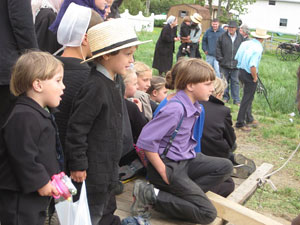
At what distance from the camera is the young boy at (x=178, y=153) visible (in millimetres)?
3312

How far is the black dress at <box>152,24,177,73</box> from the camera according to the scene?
1301cm

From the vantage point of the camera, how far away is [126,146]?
353 centimetres

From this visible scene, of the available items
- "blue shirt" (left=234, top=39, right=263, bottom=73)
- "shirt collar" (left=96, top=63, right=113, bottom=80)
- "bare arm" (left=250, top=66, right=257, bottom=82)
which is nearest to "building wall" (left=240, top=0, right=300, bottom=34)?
"blue shirt" (left=234, top=39, right=263, bottom=73)

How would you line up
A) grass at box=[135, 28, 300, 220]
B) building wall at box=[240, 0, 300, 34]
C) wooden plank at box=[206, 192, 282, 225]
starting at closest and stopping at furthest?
wooden plank at box=[206, 192, 282, 225] → grass at box=[135, 28, 300, 220] → building wall at box=[240, 0, 300, 34]

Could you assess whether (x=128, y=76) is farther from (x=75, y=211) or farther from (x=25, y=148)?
(x=25, y=148)

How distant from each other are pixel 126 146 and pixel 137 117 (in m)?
0.46

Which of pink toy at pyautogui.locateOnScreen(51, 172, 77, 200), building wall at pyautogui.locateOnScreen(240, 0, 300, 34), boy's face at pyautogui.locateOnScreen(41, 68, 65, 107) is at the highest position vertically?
boy's face at pyautogui.locateOnScreen(41, 68, 65, 107)

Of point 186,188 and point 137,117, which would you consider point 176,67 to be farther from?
point 186,188

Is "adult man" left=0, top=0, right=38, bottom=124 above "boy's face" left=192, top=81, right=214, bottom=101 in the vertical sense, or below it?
above

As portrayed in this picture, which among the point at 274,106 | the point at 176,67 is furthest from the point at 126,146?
the point at 274,106

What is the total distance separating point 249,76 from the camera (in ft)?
27.0

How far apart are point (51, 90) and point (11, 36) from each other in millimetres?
909

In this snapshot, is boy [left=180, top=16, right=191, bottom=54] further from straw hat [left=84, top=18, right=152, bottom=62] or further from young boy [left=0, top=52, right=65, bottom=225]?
young boy [left=0, top=52, right=65, bottom=225]

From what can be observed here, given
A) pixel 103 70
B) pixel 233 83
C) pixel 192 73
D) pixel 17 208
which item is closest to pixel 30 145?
pixel 17 208
